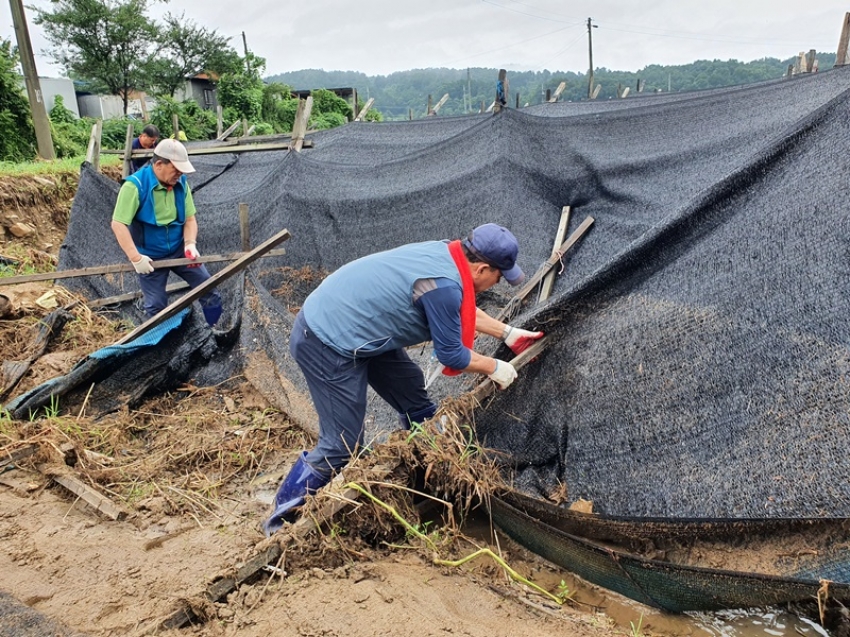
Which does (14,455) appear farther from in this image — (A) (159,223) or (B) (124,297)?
(B) (124,297)

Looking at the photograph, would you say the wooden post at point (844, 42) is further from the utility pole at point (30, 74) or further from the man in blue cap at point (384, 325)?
the utility pole at point (30, 74)

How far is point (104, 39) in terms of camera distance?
26.3m

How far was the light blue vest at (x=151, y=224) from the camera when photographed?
4121 millimetres

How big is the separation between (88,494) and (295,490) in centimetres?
108

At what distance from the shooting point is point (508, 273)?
2447 mm

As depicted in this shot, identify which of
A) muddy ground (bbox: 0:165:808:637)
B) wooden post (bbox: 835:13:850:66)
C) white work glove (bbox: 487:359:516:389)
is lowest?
muddy ground (bbox: 0:165:808:637)

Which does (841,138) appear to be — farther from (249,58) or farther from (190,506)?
(249,58)

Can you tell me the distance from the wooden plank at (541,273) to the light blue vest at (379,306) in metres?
1.14

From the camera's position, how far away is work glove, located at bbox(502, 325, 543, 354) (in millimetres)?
2672

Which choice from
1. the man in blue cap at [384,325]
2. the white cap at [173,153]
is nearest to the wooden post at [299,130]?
the white cap at [173,153]

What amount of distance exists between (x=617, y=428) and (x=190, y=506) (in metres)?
2.12

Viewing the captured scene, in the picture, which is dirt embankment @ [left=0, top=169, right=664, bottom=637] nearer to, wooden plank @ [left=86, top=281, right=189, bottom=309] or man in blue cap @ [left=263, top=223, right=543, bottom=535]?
man in blue cap @ [left=263, top=223, right=543, bottom=535]

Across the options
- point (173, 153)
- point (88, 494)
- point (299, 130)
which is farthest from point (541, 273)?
point (299, 130)

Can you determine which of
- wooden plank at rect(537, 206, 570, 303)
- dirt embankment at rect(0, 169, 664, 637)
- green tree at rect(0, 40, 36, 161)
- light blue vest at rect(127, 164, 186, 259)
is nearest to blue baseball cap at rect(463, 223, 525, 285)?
dirt embankment at rect(0, 169, 664, 637)
